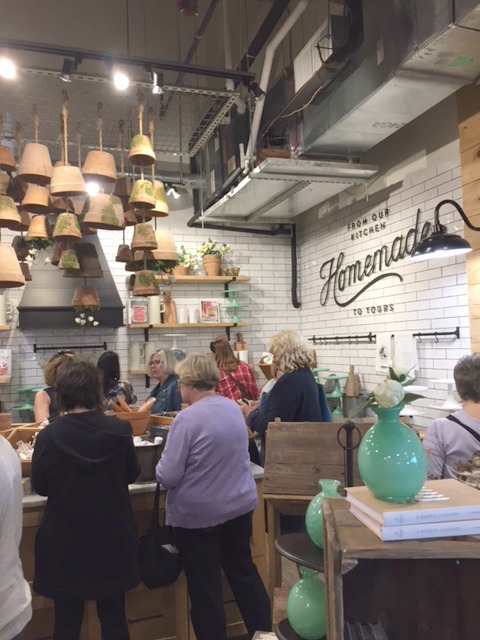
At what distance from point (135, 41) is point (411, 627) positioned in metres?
5.94

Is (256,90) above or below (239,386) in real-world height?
above

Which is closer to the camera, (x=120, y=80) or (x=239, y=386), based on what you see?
(x=120, y=80)

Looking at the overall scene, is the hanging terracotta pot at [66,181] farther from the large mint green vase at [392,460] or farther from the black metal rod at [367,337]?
the black metal rod at [367,337]

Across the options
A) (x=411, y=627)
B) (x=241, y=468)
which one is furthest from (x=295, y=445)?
(x=411, y=627)

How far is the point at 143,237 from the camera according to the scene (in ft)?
11.0

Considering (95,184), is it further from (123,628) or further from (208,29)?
→ (208,29)

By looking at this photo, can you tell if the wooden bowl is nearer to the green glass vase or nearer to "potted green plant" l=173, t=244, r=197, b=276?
the green glass vase

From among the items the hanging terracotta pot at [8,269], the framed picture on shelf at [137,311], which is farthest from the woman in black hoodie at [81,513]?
the framed picture on shelf at [137,311]

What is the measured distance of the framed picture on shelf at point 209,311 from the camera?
6.91 metres

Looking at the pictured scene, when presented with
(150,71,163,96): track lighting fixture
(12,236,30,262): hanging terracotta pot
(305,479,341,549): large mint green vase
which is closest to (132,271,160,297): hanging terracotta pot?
(12,236,30,262): hanging terracotta pot

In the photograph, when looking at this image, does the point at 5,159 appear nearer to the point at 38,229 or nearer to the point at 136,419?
the point at 38,229

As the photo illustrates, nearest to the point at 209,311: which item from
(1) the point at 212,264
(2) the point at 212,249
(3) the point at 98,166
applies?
(1) the point at 212,264

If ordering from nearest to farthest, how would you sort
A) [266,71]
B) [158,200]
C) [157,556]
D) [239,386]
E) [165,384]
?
[157,556], [158,200], [266,71], [165,384], [239,386]

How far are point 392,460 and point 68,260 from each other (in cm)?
262
